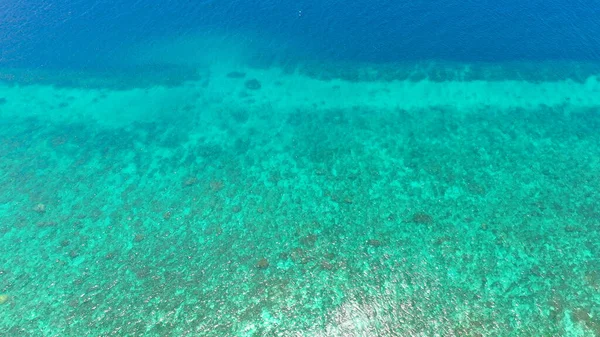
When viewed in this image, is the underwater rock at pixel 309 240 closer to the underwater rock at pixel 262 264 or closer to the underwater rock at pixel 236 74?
the underwater rock at pixel 262 264

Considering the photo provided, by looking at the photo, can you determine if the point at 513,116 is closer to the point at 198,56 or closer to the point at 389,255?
the point at 389,255

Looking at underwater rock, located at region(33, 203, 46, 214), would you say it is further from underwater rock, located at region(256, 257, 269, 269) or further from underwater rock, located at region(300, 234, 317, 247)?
underwater rock, located at region(300, 234, 317, 247)

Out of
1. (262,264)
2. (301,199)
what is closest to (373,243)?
(301,199)

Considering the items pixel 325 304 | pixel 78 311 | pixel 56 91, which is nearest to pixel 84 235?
pixel 78 311

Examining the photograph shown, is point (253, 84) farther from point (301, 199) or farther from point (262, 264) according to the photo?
point (262, 264)

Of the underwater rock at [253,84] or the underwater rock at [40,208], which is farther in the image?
the underwater rock at [253,84]

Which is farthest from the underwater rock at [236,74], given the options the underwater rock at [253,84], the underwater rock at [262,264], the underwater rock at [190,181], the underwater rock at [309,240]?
the underwater rock at [262,264]
